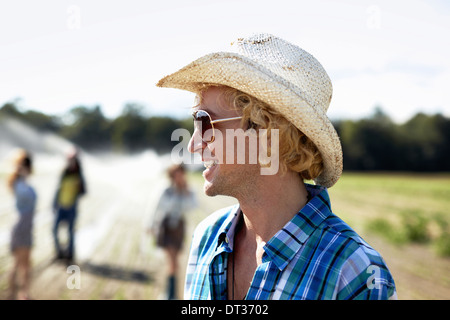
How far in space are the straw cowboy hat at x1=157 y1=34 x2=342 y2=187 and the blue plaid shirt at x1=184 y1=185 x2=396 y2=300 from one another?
0.30m

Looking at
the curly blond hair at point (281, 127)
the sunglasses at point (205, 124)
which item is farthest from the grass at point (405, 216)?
the sunglasses at point (205, 124)

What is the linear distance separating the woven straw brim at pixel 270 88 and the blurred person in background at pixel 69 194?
6.27 metres

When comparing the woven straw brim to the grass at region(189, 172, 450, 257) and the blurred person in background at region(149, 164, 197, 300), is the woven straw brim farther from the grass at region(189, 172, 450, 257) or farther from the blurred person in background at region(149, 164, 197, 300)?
the grass at region(189, 172, 450, 257)

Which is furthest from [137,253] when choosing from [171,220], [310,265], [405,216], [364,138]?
[364,138]

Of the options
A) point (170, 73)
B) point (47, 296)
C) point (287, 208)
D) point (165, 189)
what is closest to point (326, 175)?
point (287, 208)

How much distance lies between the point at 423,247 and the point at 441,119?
52.5m

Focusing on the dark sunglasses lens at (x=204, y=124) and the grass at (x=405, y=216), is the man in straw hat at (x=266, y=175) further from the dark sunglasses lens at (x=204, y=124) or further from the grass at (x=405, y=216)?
the grass at (x=405, y=216)

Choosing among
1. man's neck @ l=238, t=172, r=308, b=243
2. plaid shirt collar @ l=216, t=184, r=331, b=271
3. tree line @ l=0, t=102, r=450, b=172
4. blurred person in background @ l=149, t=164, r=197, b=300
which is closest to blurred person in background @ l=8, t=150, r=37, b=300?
blurred person in background @ l=149, t=164, r=197, b=300

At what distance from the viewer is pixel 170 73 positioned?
200 cm

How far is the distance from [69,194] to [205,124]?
6.25 metres

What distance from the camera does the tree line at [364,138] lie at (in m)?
44.8

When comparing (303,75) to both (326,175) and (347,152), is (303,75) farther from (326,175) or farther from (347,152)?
(347,152)

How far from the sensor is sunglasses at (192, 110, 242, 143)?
1.96 metres

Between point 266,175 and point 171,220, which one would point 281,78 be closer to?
point 266,175
